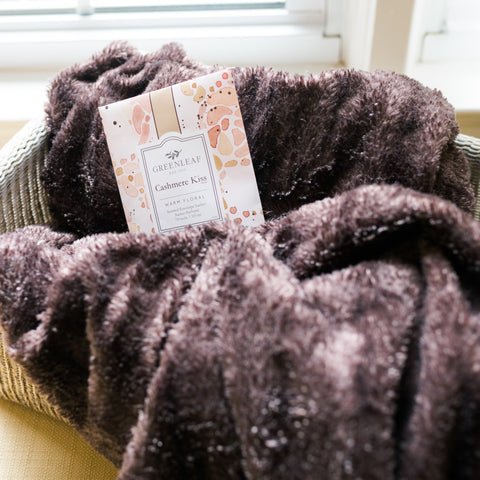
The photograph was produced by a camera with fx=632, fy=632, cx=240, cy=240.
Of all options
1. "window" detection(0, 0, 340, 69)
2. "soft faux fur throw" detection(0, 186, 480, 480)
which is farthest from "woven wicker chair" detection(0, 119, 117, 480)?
"window" detection(0, 0, 340, 69)

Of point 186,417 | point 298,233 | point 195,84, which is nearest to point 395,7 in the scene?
point 195,84

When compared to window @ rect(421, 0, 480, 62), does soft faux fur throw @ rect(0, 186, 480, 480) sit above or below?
below

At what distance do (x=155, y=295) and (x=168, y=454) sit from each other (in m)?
0.17

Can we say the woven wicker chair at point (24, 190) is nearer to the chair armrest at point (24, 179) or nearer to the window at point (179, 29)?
the chair armrest at point (24, 179)

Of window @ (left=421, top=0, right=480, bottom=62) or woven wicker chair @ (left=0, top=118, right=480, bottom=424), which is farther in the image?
window @ (left=421, top=0, right=480, bottom=62)

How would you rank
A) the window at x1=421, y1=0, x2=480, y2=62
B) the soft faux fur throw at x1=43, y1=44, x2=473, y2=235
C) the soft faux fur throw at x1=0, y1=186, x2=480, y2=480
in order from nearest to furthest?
the soft faux fur throw at x1=0, y1=186, x2=480, y2=480, the soft faux fur throw at x1=43, y1=44, x2=473, y2=235, the window at x1=421, y1=0, x2=480, y2=62

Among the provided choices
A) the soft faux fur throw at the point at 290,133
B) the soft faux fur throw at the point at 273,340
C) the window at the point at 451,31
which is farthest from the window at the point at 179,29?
the soft faux fur throw at the point at 273,340

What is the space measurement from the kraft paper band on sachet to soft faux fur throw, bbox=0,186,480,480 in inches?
A: 4.5

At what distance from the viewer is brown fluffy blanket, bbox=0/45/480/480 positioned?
54 cm

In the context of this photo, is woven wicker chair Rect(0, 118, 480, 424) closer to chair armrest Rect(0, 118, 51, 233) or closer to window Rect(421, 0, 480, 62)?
chair armrest Rect(0, 118, 51, 233)

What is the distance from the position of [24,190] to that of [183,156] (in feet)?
0.77

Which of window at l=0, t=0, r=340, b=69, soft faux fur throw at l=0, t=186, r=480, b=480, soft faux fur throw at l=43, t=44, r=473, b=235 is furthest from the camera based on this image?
window at l=0, t=0, r=340, b=69

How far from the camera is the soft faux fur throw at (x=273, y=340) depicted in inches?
21.2

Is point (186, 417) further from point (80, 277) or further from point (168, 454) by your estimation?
point (80, 277)
